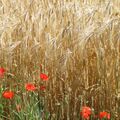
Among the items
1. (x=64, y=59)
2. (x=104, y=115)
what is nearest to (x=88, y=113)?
(x=104, y=115)

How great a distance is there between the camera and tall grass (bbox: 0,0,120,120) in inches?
85.8

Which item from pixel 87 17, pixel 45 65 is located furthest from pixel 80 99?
pixel 87 17

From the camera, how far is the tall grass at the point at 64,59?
2.18 m

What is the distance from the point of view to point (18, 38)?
2.42 meters

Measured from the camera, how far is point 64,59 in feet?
6.82

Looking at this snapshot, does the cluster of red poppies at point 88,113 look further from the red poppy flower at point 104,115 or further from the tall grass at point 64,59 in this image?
the tall grass at point 64,59

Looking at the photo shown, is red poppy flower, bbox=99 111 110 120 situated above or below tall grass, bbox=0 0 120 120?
below

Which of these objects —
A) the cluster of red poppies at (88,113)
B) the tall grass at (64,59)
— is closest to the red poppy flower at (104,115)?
the cluster of red poppies at (88,113)

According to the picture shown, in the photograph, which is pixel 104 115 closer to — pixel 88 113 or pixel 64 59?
pixel 88 113

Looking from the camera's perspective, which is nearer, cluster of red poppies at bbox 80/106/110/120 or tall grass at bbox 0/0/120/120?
cluster of red poppies at bbox 80/106/110/120

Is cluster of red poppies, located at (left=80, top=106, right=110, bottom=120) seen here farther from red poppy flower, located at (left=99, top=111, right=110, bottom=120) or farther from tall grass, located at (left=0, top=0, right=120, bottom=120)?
tall grass, located at (left=0, top=0, right=120, bottom=120)

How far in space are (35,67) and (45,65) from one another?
63mm

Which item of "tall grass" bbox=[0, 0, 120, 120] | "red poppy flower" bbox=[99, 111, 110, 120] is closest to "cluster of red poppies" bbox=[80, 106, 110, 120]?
"red poppy flower" bbox=[99, 111, 110, 120]

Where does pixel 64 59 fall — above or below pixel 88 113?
above
